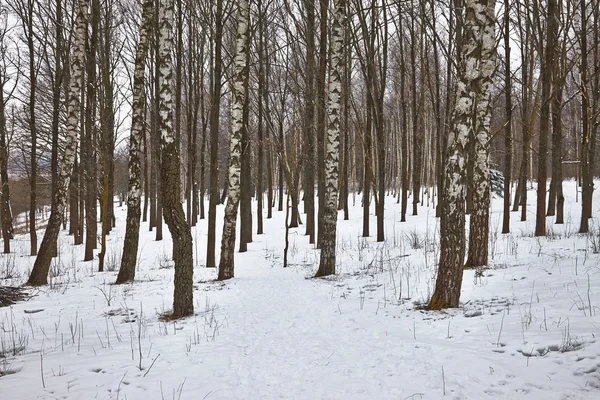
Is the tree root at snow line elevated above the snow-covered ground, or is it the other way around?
the snow-covered ground

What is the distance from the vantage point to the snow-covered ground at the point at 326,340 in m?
2.86

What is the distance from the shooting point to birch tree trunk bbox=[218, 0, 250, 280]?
7.70 metres

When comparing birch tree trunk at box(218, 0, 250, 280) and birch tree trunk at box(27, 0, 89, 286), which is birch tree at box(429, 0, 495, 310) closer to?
birch tree trunk at box(218, 0, 250, 280)

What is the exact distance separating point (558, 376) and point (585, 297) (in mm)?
2049

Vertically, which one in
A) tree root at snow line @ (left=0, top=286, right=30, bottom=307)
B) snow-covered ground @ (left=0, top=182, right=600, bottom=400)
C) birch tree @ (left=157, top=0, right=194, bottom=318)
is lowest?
tree root at snow line @ (left=0, top=286, right=30, bottom=307)

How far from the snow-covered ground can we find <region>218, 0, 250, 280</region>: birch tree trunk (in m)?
1.27

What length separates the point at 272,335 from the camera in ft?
14.3

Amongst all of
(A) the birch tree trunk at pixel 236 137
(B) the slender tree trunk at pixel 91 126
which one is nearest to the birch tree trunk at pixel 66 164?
(B) the slender tree trunk at pixel 91 126

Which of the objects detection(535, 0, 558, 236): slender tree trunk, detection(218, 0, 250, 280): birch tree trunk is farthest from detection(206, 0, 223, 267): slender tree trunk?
detection(535, 0, 558, 236): slender tree trunk

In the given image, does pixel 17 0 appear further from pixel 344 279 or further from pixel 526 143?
pixel 526 143

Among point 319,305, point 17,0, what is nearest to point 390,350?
point 319,305

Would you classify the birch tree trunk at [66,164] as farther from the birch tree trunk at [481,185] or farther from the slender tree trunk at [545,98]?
the slender tree trunk at [545,98]

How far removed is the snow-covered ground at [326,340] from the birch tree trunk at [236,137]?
4.15 ft

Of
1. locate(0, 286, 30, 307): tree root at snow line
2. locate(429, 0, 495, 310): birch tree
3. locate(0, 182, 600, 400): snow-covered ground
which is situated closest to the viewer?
locate(0, 182, 600, 400): snow-covered ground
